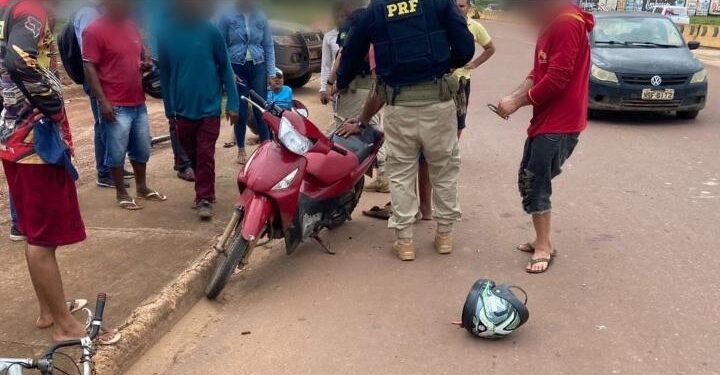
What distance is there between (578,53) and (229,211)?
9.91 ft

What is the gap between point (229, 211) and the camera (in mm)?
5582

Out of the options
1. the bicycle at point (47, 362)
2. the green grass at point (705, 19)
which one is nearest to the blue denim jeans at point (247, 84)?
the bicycle at point (47, 362)

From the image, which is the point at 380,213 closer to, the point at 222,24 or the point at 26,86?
the point at 222,24

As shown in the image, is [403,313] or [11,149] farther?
[403,313]

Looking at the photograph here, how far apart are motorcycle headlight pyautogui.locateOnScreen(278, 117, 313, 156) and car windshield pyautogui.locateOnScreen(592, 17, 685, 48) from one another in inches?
298

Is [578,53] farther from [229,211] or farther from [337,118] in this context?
[229,211]

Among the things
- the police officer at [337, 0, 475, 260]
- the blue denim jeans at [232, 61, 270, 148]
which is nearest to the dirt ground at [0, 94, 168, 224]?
the blue denim jeans at [232, 61, 270, 148]

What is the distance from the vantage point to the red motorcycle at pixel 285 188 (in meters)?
4.05

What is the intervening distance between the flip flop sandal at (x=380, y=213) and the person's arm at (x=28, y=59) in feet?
10.1

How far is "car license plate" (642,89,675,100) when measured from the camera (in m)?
9.21

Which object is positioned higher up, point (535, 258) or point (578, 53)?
point (578, 53)

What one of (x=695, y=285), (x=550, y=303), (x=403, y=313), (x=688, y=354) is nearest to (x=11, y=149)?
(x=403, y=313)

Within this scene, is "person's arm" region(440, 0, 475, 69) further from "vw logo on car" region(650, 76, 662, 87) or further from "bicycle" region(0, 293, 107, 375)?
"vw logo on car" region(650, 76, 662, 87)

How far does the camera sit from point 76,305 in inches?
147
